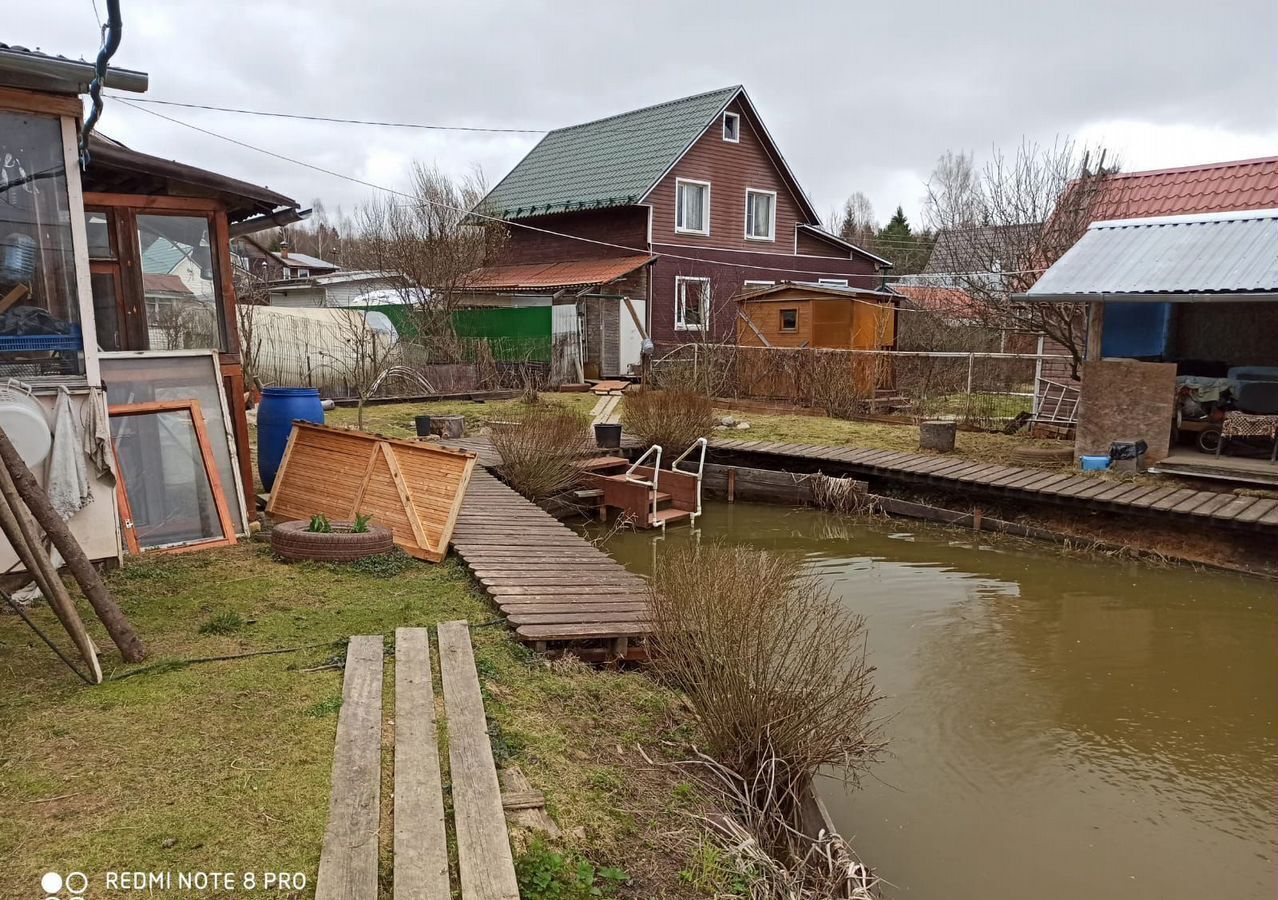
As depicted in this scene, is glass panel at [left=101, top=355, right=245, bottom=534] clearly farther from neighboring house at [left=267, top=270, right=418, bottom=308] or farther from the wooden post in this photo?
neighboring house at [left=267, top=270, right=418, bottom=308]

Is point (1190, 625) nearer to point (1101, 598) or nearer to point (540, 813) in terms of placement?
point (1101, 598)

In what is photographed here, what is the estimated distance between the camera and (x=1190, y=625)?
727 cm

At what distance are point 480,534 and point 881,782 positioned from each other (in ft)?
12.2

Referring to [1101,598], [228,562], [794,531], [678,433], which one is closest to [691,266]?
[678,433]

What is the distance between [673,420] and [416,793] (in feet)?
31.1

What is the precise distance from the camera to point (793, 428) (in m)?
14.4

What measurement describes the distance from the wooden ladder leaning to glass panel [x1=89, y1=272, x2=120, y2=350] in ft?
13.2

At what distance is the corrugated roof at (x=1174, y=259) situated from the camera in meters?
9.20

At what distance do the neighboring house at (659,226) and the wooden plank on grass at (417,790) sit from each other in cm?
1673

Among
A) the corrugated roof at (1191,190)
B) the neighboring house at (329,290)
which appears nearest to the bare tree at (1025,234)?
the corrugated roof at (1191,190)

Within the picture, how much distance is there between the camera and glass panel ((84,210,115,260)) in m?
6.51

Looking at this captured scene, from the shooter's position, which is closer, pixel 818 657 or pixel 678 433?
pixel 818 657

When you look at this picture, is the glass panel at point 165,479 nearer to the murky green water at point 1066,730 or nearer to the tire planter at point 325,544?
the tire planter at point 325,544

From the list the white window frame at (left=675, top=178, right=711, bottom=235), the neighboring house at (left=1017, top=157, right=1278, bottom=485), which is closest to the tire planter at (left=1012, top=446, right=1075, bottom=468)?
the neighboring house at (left=1017, top=157, right=1278, bottom=485)
